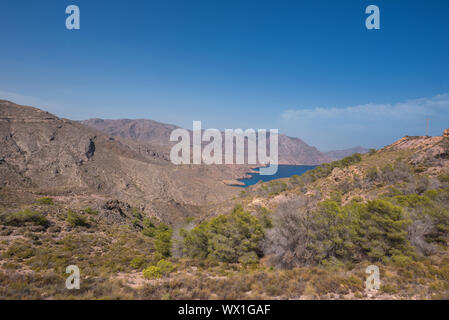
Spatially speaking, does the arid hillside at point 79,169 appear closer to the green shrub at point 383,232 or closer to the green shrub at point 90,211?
the green shrub at point 90,211

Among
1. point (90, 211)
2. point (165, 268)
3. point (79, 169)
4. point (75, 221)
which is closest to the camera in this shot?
point (165, 268)

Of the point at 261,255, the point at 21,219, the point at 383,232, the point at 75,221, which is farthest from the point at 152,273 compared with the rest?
the point at 21,219

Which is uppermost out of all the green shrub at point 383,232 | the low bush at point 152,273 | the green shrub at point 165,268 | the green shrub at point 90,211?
the green shrub at point 383,232

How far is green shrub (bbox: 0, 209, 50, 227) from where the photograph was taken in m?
18.9

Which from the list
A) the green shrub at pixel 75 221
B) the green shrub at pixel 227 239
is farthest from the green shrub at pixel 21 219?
the green shrub at pixel 227 239

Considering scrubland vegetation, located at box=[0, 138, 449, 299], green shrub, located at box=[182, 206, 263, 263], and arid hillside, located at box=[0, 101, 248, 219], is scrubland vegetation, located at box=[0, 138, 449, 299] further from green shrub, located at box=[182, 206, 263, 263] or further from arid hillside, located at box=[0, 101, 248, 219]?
arid hillside, located at box=[0, 101, 248, 219]

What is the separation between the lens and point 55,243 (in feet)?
56.2

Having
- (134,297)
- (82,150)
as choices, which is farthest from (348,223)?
(82,150)

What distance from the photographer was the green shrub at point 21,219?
62.1ft

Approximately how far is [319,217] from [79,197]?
43772 mm

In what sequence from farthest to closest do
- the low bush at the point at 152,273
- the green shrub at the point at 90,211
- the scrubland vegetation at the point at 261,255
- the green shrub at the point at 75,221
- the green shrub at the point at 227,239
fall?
the green shrub at the point at 90,211 → the green shrub at the point at 75,221 → the green shrub at the point at 227,239 → the low bush at the point at 152,273 → the scrubland vegetation at the point at 261,255

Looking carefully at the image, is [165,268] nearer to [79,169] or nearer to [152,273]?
[152,273]

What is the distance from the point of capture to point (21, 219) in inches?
772
